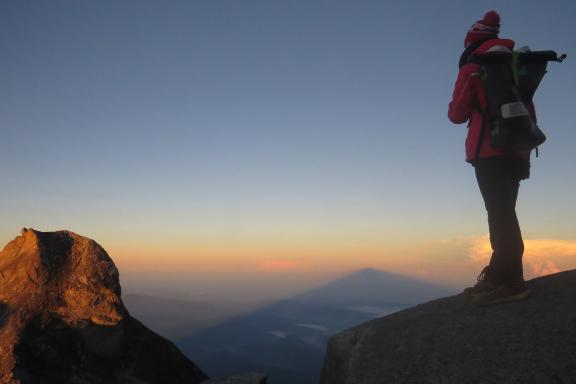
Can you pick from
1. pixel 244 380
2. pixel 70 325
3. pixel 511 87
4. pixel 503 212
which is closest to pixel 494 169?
pixel 503 212

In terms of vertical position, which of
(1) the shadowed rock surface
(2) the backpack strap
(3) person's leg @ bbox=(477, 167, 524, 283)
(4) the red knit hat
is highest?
(4) the red knit hat

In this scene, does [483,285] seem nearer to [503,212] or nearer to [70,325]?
[503,212]

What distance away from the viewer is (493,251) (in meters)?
6.23

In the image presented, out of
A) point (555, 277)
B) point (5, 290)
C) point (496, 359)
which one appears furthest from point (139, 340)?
point (555, 277)

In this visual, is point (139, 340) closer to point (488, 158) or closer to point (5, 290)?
point (5, 290)

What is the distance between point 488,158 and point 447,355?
2.95 m

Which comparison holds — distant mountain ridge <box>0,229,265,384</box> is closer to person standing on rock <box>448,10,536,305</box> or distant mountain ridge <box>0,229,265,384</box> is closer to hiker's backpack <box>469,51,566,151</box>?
person standing on rock <box>448,10,536,305</box>

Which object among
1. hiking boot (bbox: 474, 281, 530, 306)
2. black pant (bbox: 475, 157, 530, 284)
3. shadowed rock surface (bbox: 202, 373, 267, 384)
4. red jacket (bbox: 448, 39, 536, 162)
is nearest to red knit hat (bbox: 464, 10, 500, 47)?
red jacket (bbox: 448, 39, 536, 162)

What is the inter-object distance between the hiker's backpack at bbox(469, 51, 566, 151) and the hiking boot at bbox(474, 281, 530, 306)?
2.23 metres

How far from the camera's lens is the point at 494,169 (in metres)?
5.93

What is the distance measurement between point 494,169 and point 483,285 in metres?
2.01

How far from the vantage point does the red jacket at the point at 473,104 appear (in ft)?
19.2

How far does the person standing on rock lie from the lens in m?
5.90

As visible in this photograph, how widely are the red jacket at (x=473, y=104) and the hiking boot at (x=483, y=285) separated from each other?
6.27 ft
